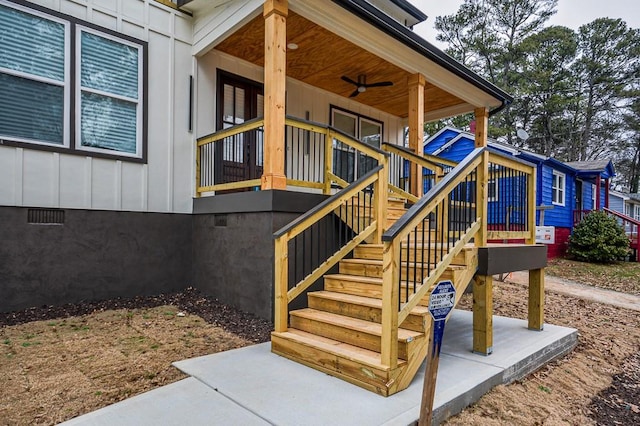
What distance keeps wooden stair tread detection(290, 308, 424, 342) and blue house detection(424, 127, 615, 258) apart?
10256 mm

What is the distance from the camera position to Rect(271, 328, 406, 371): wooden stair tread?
110 inches

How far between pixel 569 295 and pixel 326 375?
21.7 feet

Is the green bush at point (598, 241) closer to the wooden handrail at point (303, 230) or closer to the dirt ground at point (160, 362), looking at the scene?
the dirt ground at point (160, 362)

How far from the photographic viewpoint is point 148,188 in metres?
5.54

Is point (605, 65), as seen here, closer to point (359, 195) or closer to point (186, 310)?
point (359, 195)

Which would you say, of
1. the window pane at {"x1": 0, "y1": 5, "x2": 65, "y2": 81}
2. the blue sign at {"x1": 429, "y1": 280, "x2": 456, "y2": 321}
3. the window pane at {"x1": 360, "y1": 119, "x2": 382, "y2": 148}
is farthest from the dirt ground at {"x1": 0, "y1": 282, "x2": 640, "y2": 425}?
the window pane at {"x1": 360, "y1": 119, "x2": 382, "y2": 148}

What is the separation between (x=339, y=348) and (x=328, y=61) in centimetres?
508

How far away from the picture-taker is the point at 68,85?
16.0 ft

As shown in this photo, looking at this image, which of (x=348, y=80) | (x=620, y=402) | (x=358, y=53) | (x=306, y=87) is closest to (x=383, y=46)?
(x=358, y=53)

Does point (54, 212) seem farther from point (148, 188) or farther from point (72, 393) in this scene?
point (72, 393)

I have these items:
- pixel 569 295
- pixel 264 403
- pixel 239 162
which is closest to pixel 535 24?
pixel 569 295

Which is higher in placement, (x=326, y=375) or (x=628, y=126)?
(x=628, y=126)

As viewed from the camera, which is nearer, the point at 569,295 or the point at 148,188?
the point at 148,188

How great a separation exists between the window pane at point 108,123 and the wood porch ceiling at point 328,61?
1830 millimetres
